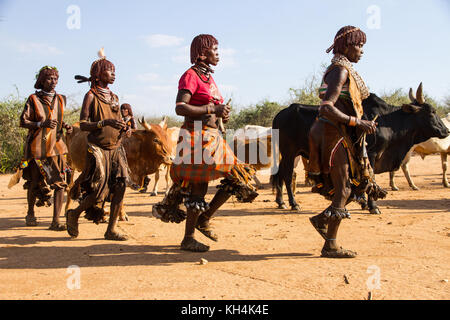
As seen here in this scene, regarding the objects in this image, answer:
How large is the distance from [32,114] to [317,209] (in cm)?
505

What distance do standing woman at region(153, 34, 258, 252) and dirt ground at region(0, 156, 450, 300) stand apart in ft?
2.23

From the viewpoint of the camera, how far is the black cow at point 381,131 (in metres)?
8.20

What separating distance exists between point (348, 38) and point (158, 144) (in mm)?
3883

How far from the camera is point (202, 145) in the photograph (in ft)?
15.5

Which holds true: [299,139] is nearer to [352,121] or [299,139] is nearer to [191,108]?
[352,121]

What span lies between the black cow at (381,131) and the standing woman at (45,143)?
13.1 feet

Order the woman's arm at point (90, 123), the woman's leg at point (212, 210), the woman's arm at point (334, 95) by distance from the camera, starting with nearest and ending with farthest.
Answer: the woman's arm at point (334, 95), the woman's leg at point (212, 210), the woman's arm at point (90, 123)

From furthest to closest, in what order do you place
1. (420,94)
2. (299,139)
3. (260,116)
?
(260,116), (299,139), (420,94)

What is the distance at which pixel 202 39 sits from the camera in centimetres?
481

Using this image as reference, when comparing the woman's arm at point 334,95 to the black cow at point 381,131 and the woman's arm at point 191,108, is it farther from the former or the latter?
the black cow at point 381,131

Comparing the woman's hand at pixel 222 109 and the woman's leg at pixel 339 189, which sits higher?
the woman's hand at pixel 222 109

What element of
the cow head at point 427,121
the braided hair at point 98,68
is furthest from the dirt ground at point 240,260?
the braided hair at point 98,68

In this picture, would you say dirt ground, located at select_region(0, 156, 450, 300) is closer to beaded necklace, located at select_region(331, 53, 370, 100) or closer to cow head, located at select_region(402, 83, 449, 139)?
cow head, located at select_region(402, 83, 449, 139)

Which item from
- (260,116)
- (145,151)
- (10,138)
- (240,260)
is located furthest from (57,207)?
(260,116)
